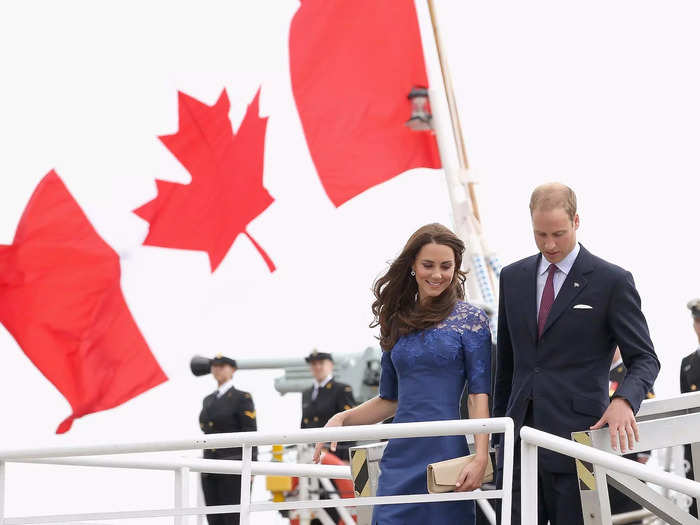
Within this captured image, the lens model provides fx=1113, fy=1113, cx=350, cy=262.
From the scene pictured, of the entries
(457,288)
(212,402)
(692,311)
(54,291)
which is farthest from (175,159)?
(457,288)

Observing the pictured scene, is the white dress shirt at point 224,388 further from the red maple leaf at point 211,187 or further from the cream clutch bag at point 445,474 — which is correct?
the cream clutch bag at point 445,474

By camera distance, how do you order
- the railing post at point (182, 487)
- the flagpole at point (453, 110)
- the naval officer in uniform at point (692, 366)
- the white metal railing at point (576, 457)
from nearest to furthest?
the white metal railing at point (576, 457) → the railing post at point (182, 487) → the naval officer in uniform at point (692, 366) → the flagpole at point (453, 110)

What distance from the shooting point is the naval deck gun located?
12828 millimetres

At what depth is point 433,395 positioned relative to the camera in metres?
3.79

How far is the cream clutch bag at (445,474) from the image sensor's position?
3445mm

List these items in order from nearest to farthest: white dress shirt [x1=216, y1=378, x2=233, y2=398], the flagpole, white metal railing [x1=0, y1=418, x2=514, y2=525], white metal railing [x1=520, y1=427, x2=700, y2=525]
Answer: white metal railing [x1=520, y1=427, x2=700, y2=525] < white metal railing [x1=0, y1=418, x2=514, y2=525] < the flagpole < white dress shirt [x1=216, y1=378, x2=233, y2=398]

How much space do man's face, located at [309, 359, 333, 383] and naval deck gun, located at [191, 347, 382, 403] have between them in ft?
3.53

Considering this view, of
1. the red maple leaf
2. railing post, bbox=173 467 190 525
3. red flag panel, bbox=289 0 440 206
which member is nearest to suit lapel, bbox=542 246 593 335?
railing post, bbox=173 467 190 525

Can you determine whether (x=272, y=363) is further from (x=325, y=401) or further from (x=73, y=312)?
(x=73, y=312)

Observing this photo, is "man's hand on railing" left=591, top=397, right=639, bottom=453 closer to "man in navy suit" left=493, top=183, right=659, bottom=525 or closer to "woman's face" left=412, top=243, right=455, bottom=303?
"man in navy suit" left=493, top=183, right=659, bottom=525

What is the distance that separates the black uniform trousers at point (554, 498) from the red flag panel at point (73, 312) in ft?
18.9

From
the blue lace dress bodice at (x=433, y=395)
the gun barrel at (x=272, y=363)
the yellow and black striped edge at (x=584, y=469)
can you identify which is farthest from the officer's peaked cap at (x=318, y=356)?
the yellow and black striped edge at (x=584, y=469)

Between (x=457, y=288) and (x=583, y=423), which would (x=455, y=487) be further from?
(x=457, y=288)

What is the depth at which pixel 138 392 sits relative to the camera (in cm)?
903
